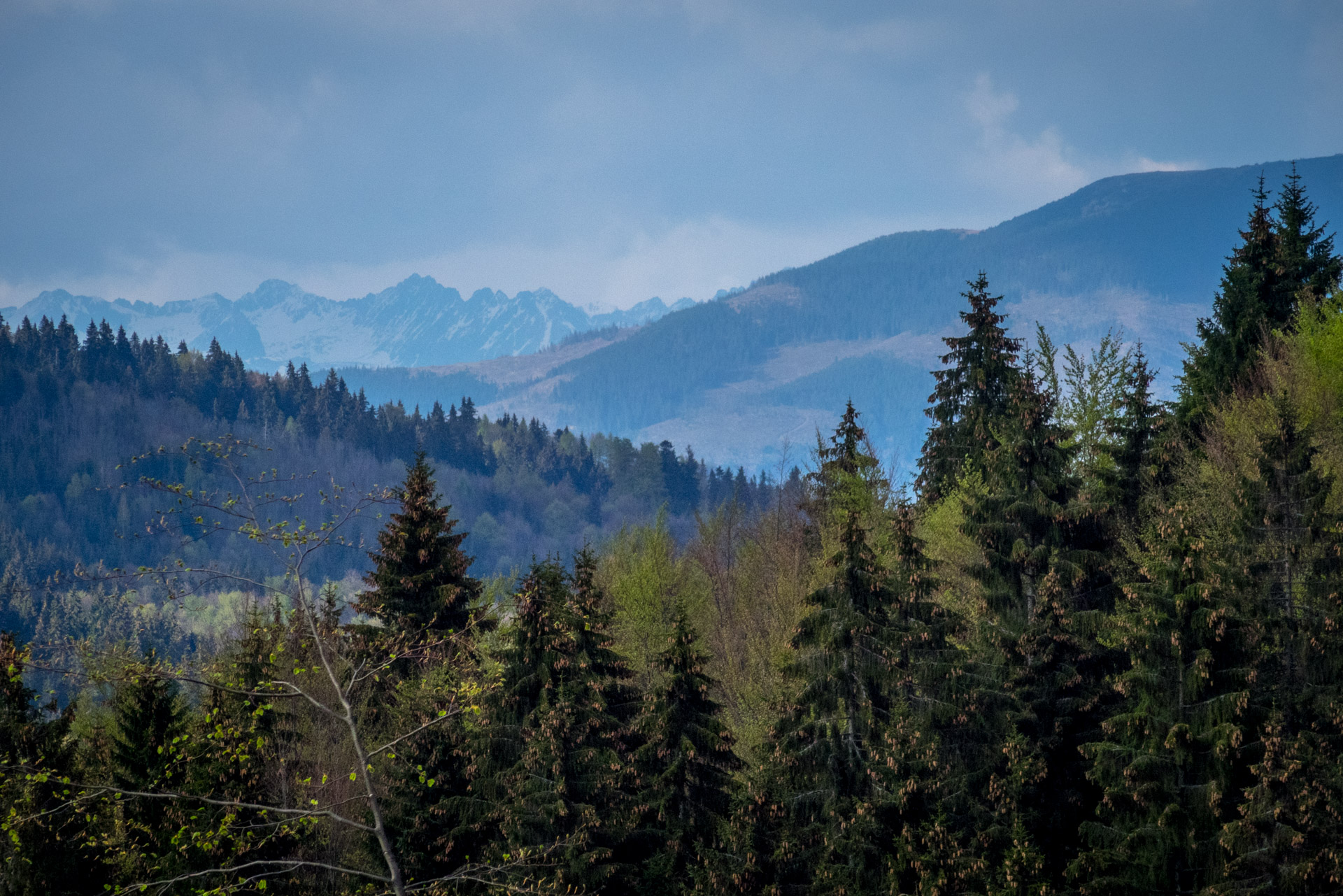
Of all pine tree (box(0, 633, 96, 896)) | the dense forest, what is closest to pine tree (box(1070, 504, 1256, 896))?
the dense forest

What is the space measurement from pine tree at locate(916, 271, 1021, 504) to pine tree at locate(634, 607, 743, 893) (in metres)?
16.0

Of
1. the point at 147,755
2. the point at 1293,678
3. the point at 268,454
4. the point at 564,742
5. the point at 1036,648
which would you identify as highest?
the point at 268,454

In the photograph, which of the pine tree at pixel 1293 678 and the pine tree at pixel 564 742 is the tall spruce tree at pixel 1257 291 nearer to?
the pine tree at pixel 1293 678

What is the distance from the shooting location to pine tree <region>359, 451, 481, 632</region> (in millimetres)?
29875

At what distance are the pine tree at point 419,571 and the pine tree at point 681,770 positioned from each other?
932 cm

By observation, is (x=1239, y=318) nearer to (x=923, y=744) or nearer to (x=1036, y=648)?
(x=1036, y=648)

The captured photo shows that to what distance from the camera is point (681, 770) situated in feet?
72.8

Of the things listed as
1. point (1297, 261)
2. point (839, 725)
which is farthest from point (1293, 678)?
point (1297, 261)

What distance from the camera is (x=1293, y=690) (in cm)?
1991

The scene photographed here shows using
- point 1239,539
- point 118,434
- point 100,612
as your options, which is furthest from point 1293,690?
point 118,434

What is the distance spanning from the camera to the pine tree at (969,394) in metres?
36.4

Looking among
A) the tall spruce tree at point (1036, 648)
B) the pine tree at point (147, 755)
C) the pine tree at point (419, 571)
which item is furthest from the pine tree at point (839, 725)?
the pine tree at point (147, 755)

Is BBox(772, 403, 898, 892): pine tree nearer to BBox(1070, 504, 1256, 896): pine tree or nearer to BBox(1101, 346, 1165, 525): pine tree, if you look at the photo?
BBox(1070, 504, 1256, 896): pine tree

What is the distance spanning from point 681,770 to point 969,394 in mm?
22318
